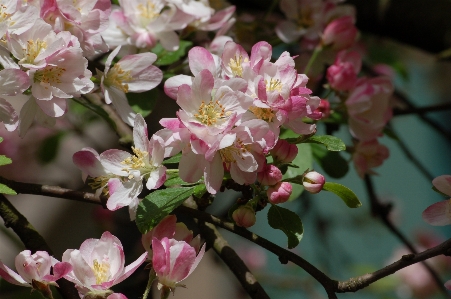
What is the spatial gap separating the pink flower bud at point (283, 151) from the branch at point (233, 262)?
193 millimetres

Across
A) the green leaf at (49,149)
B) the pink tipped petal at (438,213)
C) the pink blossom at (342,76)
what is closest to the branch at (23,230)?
the pink tipped petal at (438,213)

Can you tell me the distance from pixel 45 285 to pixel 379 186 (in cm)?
335

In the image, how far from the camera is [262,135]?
743 mm

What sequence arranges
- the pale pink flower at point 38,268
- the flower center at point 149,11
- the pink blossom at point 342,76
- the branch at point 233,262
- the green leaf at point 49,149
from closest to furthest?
the pale pink flower at point 38,268 < the branch at point 233,262 < the flower center at point 149,11 < the pink blossom at point 342,76 < the green leaf at point 49,149

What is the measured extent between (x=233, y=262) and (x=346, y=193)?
21cm

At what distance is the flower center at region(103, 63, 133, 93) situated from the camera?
94 centimetres

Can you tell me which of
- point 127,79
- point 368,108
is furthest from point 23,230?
point 368,108

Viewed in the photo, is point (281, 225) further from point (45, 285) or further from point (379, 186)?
point (379, 186)

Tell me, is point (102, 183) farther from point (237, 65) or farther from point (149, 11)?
point (149, 11)

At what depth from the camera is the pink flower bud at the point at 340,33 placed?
1.27 metres

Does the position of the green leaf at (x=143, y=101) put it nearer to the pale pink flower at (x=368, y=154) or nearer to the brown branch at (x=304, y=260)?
the brown branch at (x=304, y=260)

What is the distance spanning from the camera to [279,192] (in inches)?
31.0

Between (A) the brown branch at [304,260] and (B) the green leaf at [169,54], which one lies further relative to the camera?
(B) the green leaf at [169,54]

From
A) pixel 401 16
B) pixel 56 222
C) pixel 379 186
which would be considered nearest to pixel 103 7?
pixel 401 16
